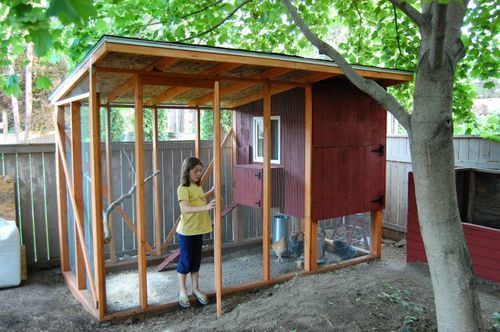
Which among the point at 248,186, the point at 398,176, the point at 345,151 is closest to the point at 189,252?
the point at 248,186

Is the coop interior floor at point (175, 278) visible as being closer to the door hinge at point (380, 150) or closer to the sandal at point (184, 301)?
the sandal at point (184, 301)

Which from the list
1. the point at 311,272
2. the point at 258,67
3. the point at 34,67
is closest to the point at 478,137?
the point at 311,272

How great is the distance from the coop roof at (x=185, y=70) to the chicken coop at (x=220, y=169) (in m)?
0.01

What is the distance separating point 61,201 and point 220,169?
2.02 metres

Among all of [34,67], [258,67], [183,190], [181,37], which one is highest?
[34,67]

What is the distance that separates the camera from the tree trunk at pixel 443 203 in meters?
2.30

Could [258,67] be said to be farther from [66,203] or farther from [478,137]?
[478,137]

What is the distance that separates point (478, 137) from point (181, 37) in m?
4.55

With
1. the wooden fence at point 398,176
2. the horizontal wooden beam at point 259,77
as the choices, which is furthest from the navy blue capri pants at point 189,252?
the wooden fence at point 398,176

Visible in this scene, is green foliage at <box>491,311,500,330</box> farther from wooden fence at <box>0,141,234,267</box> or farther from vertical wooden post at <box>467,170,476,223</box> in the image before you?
wooden fence at <box>0,141,234,267</box>

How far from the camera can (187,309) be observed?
4211mm

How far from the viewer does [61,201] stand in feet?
16.7

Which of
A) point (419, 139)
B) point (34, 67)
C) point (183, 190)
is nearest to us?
point (419, 139)

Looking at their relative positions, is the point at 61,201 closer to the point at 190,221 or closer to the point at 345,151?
the point at 190,221
